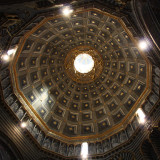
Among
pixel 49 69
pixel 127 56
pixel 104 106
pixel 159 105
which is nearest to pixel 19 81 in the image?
pixel 49 69

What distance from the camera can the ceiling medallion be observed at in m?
30.3

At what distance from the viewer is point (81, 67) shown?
33.0m

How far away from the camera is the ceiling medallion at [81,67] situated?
99.3 ft

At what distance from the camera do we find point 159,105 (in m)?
18.8

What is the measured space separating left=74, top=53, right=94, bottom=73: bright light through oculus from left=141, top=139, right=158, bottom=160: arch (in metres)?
16.8

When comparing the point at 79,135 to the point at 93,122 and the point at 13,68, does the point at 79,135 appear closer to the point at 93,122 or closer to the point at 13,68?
the point at 93,122

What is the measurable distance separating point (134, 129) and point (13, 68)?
17262 mm


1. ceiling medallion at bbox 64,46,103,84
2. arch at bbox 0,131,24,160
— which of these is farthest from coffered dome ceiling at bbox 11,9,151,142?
arch at bbox 0,131,24,160

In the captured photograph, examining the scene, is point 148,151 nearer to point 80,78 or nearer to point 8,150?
point 8,150

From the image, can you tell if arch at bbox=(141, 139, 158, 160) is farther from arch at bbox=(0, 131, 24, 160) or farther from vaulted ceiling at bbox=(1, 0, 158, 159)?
arch at bbox=(0, 131, 24, 160)

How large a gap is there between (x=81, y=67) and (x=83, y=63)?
1.02 m

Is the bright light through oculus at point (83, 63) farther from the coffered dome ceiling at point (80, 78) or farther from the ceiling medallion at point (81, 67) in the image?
the coffered dome ceiling at point (80, 78)

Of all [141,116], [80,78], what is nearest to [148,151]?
[141,116]

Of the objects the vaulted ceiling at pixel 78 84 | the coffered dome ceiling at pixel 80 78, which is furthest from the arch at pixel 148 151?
the coffered dome ceiling at pixel 80 78
